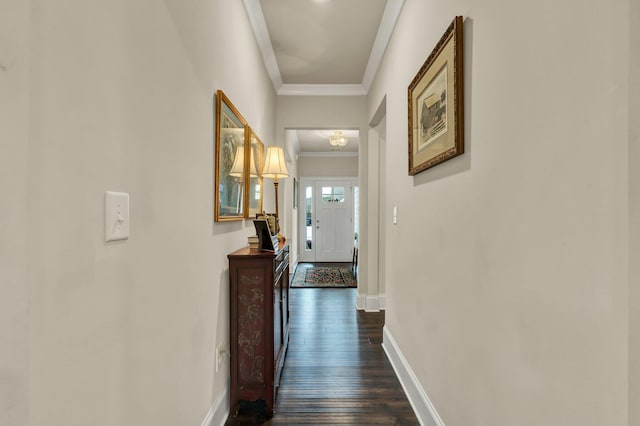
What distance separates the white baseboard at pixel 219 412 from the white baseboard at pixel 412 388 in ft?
3.59

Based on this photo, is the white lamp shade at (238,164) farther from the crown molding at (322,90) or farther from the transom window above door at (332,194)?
the transom window above door at (332,194)

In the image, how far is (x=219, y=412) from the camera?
1.72 meters

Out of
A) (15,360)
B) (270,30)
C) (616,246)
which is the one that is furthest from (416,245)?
(270,30)

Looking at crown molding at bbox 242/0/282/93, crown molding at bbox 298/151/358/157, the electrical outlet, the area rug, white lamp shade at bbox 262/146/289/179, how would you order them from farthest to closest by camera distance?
crown molding at bbox 298/151/358/157, the area rug, white lamp shade at bbox 262/146/289/179, crown molding at bbox 242/0/282/93, the electrical outlet

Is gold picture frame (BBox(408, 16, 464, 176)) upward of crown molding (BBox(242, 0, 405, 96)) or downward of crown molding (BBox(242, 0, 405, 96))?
downward

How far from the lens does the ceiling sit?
7.97 ft

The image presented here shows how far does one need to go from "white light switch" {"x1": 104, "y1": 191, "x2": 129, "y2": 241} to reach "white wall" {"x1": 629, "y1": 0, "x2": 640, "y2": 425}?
1.14 meters

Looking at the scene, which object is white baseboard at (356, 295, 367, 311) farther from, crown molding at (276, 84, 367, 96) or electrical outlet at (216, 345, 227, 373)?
crown molding at (276, 84, 367, 96)

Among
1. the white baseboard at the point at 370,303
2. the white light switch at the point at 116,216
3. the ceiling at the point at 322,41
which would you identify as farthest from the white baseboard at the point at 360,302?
the white light switch at the point at 116,216

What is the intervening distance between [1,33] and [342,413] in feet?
6.97

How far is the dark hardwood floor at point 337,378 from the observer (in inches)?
73.9

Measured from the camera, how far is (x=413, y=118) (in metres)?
1.93

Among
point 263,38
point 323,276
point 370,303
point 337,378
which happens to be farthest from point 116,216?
point 323,276

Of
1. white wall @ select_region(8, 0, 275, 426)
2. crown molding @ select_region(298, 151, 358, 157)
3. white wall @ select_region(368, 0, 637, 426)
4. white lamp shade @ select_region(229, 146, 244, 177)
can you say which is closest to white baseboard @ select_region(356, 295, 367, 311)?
white wall @ select_region(368, 0, 637, 426)
